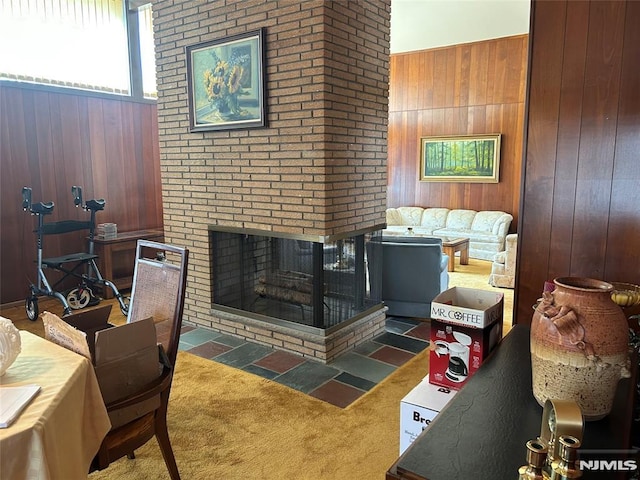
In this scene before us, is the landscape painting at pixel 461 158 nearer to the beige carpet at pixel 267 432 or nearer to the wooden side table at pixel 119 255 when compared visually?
the wooden side table at pixel 119 255

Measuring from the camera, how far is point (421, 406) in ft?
5.16

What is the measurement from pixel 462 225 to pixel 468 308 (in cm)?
617

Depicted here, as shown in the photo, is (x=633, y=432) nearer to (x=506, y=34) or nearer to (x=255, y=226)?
(x=255, y=226)

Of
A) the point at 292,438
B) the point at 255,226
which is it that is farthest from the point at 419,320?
the point at 292,438

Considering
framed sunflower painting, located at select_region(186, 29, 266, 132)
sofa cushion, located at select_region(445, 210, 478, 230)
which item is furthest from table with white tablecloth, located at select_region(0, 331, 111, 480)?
sofa cushion, located at select_region(445, 210, 478, 230)

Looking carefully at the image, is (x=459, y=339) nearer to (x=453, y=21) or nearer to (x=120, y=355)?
(x=120, y=355)

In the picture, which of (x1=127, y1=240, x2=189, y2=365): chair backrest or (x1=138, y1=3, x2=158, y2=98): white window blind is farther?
(x1=138, y1=3, x2=158, y2=98): white window blind

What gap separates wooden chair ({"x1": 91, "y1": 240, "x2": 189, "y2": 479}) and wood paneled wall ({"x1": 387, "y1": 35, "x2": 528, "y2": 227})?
5992 millimetres

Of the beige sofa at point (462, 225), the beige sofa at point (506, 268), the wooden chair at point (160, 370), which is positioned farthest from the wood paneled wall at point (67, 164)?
the beige sofa at point (506, 268)

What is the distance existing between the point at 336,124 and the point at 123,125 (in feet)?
11.3

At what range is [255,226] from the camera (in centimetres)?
362

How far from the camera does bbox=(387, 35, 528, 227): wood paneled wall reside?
7.39 metres

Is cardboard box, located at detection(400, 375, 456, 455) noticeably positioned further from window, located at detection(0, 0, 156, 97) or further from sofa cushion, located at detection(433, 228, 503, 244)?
sofa cushion, located at detection(433, 228, 503, 244)

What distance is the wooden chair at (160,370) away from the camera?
5.69 ft
